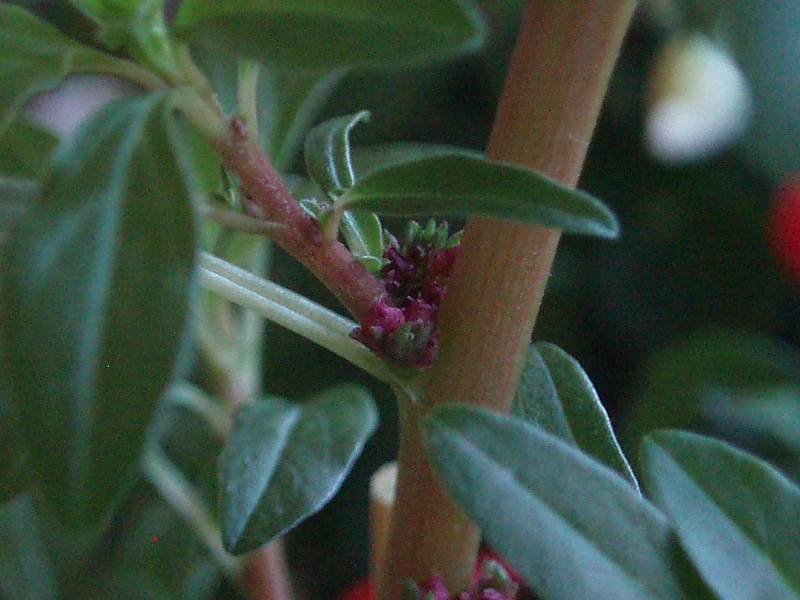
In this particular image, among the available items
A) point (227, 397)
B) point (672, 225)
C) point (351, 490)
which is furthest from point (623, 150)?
point (227, 397)

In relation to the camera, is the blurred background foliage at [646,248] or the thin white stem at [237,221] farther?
the blurred background foliage at [646,248]

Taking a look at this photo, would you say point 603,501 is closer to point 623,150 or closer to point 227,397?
point 227,397

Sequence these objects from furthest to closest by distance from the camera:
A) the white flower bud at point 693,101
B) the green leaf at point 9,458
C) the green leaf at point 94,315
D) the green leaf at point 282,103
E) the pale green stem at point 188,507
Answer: the white flower bud at point 693,101 < the pale green stem at point 188,507 < the green leaf at point 282,103 < the green leaf at point 9,458 < the green leaf at point 94,315

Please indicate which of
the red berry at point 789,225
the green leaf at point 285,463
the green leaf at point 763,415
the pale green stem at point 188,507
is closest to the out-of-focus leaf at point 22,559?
the pale green stem at point 188,507

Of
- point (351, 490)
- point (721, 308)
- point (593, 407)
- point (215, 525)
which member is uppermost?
point (593, 407)

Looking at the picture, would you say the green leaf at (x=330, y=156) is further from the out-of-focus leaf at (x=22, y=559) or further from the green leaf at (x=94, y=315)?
the out-of-focus leaf at (x=22, y=559)

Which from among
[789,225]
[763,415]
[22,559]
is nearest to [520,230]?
[22,559]

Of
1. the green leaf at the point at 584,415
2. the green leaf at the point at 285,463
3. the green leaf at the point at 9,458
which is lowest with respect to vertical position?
the green leaf at the point at 9,458
